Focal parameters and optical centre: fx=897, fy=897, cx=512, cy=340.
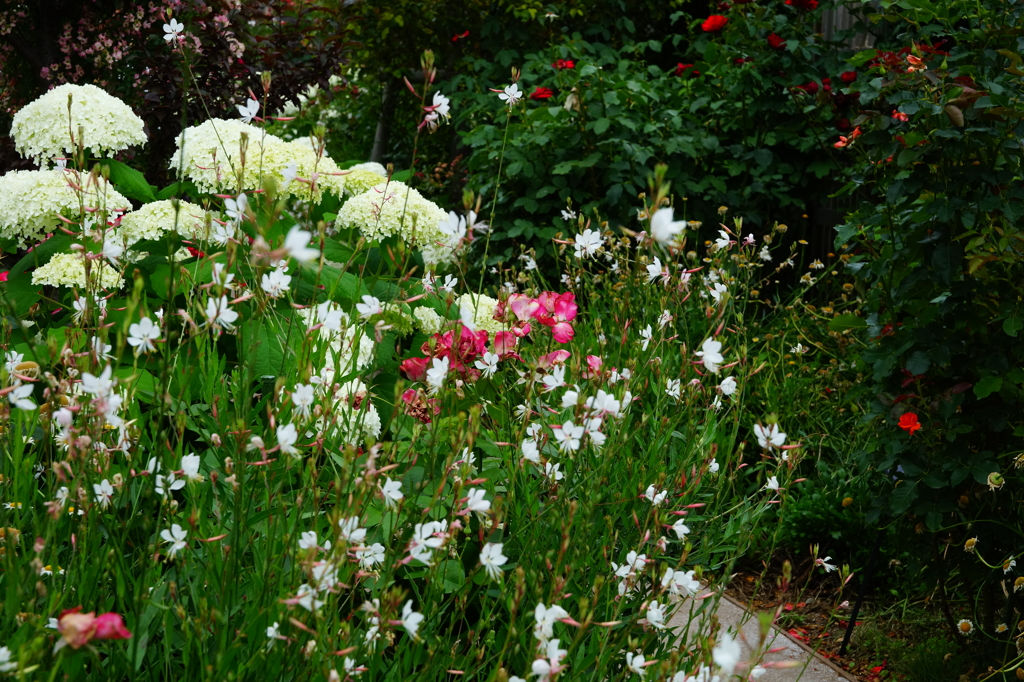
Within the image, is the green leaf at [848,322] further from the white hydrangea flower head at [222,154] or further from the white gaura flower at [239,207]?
the white gaura flower at [239,207]

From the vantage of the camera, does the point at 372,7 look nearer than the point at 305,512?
No

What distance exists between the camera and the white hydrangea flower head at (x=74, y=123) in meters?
2.56

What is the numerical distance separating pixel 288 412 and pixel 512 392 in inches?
33.2

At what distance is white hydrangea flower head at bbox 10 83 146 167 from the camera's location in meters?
Answer: 2.56

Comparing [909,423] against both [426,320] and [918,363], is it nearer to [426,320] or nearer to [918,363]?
[918,363]

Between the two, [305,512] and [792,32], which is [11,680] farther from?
[792,32]

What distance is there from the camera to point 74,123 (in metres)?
2.55

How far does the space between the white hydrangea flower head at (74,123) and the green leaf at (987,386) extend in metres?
2.47

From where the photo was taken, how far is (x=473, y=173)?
240 inches

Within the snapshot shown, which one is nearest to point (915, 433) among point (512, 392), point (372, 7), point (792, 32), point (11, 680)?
point (512, 392)

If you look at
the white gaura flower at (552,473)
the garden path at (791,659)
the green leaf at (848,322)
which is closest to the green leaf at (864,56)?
the green leaf at (848,322)

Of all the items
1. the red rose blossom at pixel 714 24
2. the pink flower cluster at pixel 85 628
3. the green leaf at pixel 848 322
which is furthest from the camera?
the red rose blossom at pixel 714 24

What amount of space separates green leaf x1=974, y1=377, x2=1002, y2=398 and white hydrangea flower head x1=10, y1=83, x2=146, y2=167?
247 cm

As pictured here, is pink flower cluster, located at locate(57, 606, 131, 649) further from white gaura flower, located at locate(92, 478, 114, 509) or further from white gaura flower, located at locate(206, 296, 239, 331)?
white gaura flower, located at locate(92, 478, 114, 509)
